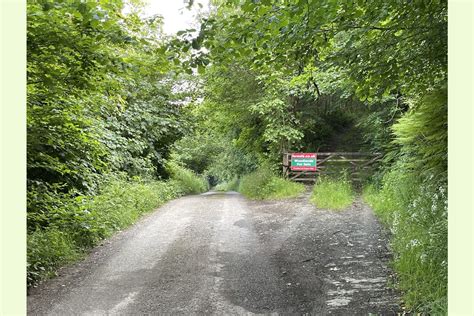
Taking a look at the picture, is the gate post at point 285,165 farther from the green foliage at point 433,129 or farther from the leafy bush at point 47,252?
the leafy bush at point 47,252

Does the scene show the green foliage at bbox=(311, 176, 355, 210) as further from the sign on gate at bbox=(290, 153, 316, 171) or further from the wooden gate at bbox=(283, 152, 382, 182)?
the sign on gate at bbox=(290, 153, 316, 171)

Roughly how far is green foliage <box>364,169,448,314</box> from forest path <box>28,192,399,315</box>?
290 mm

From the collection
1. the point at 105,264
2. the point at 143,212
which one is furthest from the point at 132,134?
the point at 105,264

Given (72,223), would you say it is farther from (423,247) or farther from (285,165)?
(285,165)

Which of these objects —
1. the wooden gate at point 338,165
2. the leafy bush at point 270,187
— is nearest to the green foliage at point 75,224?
the leafy bush at point 270,187

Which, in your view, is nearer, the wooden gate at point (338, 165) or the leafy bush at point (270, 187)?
the leafy bush at point (270, 187)

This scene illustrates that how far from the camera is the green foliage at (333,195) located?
1099cm

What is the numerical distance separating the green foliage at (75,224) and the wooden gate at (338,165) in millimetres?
7704

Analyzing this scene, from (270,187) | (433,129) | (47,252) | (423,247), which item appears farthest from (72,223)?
(270,187)

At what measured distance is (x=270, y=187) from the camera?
15602 mm

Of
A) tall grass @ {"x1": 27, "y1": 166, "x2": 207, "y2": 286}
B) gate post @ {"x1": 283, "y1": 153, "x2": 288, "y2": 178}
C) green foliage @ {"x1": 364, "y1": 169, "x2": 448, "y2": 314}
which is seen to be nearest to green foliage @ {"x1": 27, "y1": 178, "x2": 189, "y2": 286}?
tall grass @ {"x1": 27, "y1": 166, "x2": 207, "y2": 286}

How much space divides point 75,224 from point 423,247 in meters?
6.21

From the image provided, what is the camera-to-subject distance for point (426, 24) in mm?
5129

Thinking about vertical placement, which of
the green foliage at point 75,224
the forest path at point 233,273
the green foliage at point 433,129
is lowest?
the forest path at point 233,273
